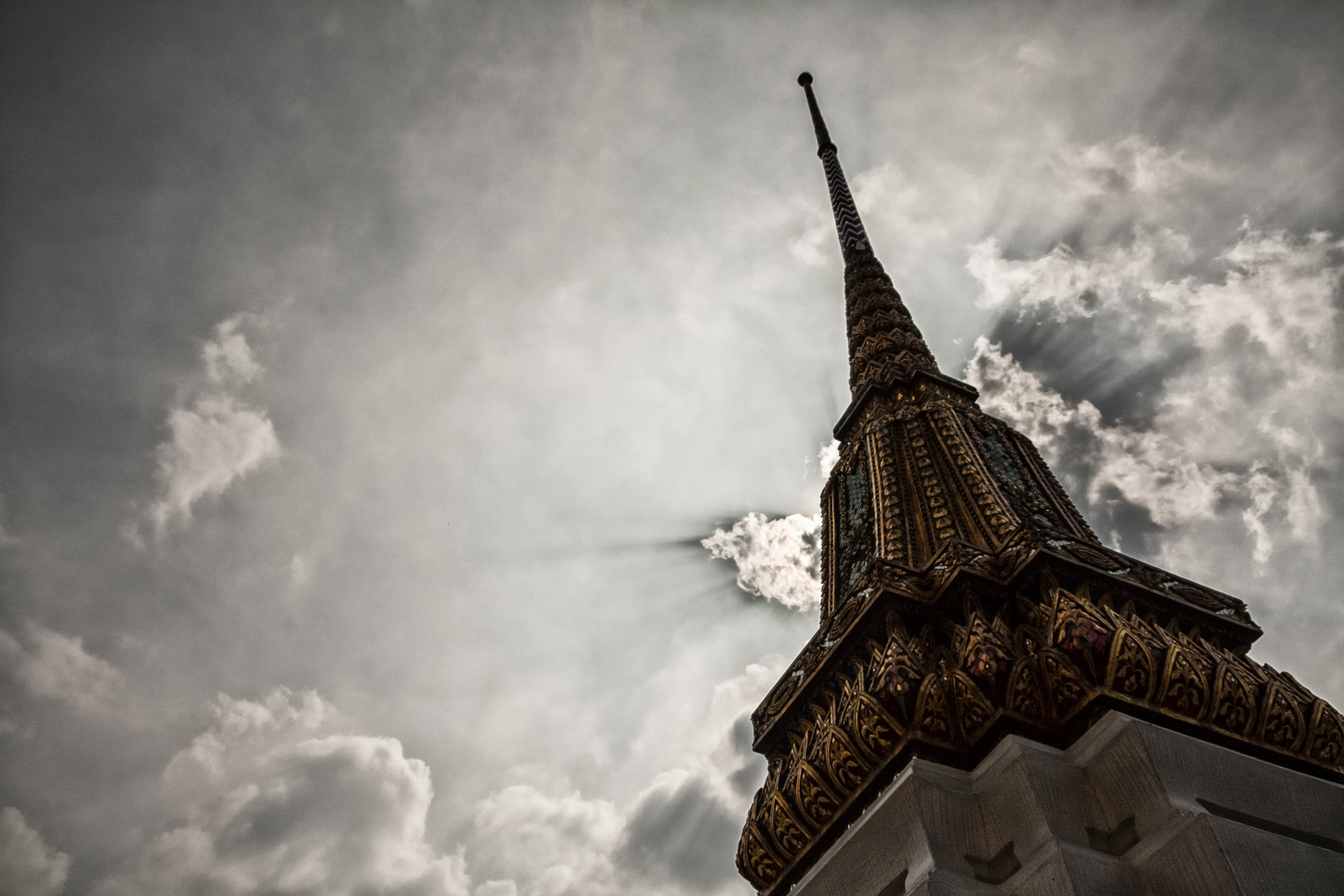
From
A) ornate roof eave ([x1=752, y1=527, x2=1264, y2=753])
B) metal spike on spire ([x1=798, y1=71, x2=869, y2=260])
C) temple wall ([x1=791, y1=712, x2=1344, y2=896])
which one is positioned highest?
metal spike on spire ([x1=798, y1=71, x2=869, y2=260])

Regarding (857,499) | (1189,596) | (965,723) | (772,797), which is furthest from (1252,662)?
(857,499)

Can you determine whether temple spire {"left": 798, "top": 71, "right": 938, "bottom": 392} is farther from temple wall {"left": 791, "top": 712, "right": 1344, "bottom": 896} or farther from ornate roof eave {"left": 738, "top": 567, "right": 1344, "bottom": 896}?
temple wall {"left": 791, "top": 712, "right": 1344, "bottom": 896}

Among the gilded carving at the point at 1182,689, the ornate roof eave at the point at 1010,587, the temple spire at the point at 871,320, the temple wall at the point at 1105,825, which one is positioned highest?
the temple spire at the point at 871,320

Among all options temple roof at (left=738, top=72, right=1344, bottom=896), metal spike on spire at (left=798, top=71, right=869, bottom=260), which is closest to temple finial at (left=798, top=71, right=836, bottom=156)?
metal spike on spire at (left=798, top=71, right=869, bottom=260)

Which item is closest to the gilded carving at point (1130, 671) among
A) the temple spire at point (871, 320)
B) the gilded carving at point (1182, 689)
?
the gilded carving at point (1182, 689)

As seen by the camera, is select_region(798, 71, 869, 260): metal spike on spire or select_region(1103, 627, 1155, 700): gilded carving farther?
select_region(798, 71, 869, 260): metal spike on spire

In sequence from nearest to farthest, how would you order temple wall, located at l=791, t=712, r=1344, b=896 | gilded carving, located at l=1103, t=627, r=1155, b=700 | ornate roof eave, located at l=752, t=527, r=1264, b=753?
temple wall, located at l=791, t=712, r=1344, b=896 → gilded carving, located at l=1103, t=627, r=1155, b=700 → ornate roof eave, located at l=752, t=527, r=1264, b=753

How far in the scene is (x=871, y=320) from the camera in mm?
17219

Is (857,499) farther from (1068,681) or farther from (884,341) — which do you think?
(1068,681)

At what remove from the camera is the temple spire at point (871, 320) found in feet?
50.6

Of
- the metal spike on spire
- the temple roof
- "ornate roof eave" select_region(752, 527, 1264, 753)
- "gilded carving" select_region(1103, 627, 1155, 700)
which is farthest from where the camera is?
the metal spike on spire

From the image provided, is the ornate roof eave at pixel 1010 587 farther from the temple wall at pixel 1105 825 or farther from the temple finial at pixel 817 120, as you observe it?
the temple finial at pixel 817 120

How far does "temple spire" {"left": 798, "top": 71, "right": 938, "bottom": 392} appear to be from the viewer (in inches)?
607

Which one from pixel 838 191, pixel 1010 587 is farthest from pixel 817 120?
pixel 1010 587
